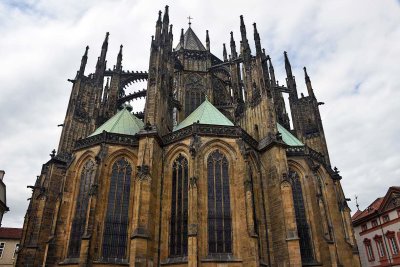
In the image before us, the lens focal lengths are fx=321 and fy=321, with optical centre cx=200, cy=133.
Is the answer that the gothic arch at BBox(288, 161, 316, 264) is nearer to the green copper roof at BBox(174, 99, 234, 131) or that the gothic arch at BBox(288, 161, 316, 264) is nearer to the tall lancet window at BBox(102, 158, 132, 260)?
the green copper roof at BBox(174, 99, 234, 131)

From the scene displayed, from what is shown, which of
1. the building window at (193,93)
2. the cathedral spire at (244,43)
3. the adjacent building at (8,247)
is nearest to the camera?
the cathedral spire at (244,43)

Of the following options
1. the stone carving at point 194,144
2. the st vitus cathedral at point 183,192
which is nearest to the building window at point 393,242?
the st vitus cathedral at point 183,192

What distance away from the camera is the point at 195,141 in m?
20.5

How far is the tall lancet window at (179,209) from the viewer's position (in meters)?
18.7

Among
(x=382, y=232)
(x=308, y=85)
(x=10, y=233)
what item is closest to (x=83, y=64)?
(x=308, y=85)

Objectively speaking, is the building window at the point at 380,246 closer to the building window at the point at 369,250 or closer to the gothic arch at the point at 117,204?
the building window at the point at 369,250

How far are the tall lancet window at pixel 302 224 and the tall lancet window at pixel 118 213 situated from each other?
38.2ft

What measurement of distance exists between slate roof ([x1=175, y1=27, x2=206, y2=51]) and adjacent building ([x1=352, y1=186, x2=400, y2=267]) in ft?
85.0

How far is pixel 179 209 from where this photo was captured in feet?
64.5

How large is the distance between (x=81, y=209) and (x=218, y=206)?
28.4 ft

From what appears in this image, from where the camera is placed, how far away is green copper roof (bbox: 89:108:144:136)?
916 inches

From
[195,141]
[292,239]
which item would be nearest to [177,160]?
[195,141]

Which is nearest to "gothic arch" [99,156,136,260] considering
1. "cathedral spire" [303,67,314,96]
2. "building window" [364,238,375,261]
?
"cathedral spire" [303,67,314,96]

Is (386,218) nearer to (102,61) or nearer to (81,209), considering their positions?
(81,209)
